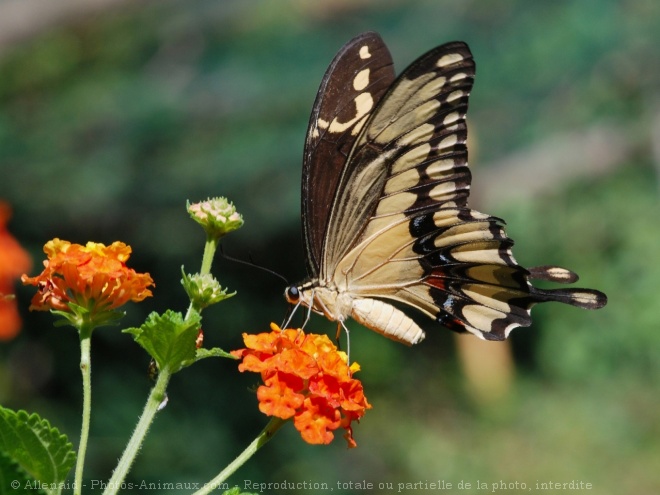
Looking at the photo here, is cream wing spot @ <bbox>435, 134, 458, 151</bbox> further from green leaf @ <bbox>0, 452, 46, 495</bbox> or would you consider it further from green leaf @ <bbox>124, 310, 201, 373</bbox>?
green leaf @ <bbox>0, 452, 46, 495</bbox>

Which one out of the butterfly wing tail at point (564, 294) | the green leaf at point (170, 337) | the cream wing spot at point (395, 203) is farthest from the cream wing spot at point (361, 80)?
the green leaf at point (170, 337)

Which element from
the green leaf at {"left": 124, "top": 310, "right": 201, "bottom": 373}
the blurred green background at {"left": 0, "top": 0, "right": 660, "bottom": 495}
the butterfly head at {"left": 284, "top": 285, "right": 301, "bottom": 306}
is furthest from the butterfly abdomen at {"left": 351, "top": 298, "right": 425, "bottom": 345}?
the blurred green background at {"left": 0, "top": 0, "right": 660, "bottom": 495}

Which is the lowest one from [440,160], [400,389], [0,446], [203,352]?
[400,389]

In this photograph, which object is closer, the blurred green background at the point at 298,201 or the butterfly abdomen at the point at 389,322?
the butterfly abdomen at the point at 389,322

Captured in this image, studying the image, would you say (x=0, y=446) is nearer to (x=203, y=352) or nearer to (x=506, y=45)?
(x=203, y=352)

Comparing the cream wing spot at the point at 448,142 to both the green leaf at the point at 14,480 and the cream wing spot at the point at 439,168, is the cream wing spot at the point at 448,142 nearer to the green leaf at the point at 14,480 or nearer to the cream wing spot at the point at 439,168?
the cream wing spot at the point at 439,168

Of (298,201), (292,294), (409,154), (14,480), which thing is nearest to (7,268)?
(292,294)

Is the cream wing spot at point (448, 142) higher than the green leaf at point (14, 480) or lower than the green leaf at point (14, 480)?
higher

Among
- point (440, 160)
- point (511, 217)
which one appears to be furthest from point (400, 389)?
point (440, 160)
